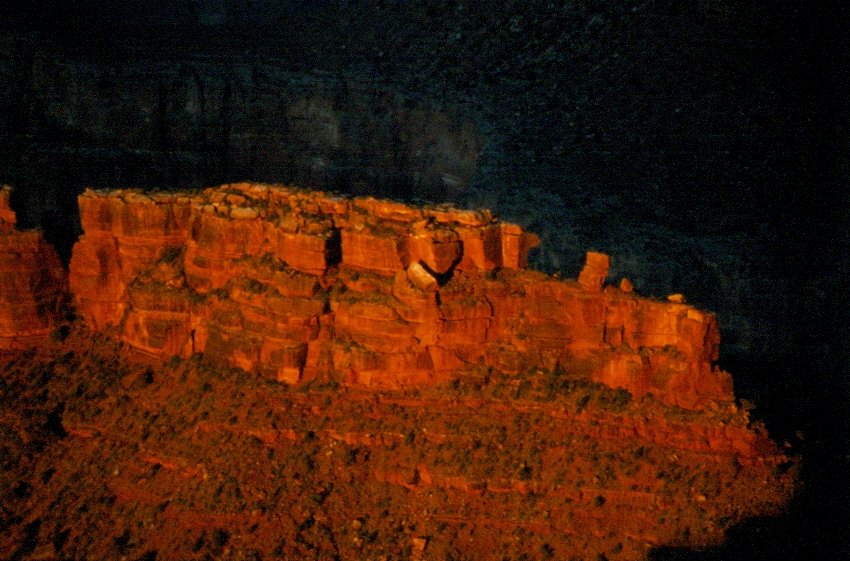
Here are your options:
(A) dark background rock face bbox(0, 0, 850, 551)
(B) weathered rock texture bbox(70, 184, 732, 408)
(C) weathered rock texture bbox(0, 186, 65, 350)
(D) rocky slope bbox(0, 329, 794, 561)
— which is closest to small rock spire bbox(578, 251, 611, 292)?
(B) weathered rock texture bbox(70, 184, 732, 408)

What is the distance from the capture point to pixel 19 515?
16062 mm

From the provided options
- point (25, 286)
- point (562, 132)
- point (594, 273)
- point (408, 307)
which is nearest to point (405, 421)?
point (408, 307)

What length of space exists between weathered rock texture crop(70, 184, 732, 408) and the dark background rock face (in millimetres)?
10829

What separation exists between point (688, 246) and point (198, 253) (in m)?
13.2

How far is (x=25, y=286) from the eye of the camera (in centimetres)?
1791

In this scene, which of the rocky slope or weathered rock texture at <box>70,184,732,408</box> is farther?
weathered rock texture at <box>70,184,732,408</box>

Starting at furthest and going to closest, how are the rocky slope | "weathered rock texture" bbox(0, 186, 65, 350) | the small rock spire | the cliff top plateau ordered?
1. "weathered rock texture" bbox(0, 186, 65, 350)
2. the small rock spire
3. the cliff top plateau
4. the rocky slope

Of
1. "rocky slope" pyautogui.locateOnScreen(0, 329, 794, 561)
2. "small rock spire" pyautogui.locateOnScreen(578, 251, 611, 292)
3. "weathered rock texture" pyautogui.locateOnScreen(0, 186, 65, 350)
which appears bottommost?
"rocky slope" pyautogui.locateOnScreen(0, 329, 794, 561)

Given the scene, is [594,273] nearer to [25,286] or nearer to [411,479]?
[411,479]

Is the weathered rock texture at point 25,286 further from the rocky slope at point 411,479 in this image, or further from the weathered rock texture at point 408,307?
the rocky slope at point 411,479

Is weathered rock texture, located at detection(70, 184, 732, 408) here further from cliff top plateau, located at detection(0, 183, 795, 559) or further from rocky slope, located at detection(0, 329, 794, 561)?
rocky slope, located at detection(0, 329, 794, 561)

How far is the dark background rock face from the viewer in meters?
27.9

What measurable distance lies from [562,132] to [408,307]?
17247 millimetres

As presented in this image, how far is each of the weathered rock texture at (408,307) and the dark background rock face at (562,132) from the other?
35.5ft
